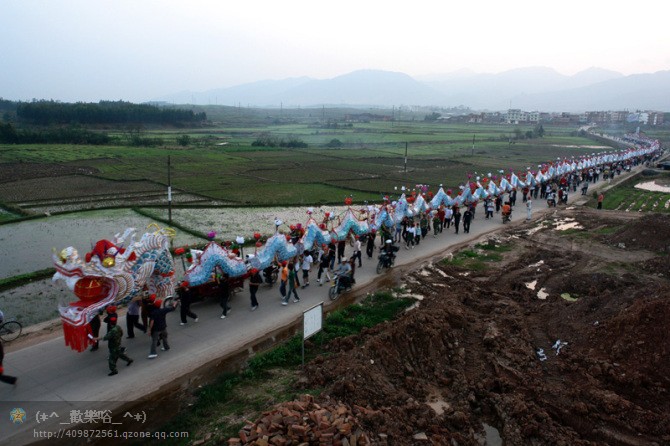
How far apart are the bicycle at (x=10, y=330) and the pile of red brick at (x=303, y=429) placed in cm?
709

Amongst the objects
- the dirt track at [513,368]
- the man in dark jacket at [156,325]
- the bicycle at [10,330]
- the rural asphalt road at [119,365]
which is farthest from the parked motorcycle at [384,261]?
the bicycle at [10,330]

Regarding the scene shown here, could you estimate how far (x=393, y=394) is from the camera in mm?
8102

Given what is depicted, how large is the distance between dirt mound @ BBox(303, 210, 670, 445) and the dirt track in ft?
0.07

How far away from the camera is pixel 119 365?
9.33 m

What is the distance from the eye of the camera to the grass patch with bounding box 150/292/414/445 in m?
7.46

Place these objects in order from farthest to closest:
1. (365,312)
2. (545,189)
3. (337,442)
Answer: (545,189), (365,312), (337,442)

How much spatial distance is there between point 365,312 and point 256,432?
598cm

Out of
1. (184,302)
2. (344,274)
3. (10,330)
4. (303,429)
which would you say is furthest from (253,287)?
(303,429)

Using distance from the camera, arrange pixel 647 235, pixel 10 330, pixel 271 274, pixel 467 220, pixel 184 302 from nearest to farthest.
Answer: pixel 10 330 < pixel 184 302 < pixel 271 274 < pixel 647 235 < pixel 467 220

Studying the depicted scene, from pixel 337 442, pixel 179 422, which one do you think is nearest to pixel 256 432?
pixel 337 442

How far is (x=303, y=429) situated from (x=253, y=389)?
104 inches

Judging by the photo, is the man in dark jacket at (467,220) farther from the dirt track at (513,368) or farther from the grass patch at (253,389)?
the grass patch at (253,389)

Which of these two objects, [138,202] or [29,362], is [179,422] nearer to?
[29,362]

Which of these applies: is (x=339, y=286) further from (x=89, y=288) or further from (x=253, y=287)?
(x=89, y=288)
